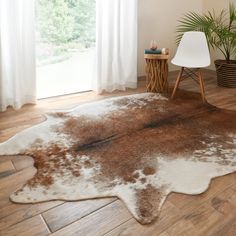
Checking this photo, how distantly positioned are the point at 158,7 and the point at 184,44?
3.56 feet

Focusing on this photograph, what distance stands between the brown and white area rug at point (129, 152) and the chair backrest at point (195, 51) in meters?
0.44

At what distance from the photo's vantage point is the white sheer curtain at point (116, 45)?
9.18 ft

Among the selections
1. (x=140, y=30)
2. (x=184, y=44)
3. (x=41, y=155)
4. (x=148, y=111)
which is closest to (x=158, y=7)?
(x=140, y=30)

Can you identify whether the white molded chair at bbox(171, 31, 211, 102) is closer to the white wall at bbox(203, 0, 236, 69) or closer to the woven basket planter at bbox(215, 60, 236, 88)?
the woven basket planter at bbox(215, 60, 236, 88)

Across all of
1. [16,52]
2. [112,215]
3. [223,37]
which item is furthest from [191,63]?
[112,215]

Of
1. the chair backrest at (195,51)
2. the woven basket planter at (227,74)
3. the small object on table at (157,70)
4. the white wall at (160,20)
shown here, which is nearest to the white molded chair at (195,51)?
the chair backrest at (195,51)

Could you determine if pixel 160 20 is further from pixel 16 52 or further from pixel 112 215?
pixel 112 215

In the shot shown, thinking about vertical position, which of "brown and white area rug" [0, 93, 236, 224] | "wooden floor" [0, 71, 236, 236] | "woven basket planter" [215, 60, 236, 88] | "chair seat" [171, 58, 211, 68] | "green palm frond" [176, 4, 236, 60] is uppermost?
"green palm frond" [176, 4, 236, 60]

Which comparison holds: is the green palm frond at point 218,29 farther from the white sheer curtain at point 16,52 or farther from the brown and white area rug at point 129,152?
the white sheer curtain at point 16,52

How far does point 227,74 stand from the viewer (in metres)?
3.22

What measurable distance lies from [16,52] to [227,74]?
2.43 meters

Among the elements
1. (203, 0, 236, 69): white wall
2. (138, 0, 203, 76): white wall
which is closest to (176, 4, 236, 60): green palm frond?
(203, 0, 236, 69): white wall

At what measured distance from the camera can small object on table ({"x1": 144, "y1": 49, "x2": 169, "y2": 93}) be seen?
2.82 m

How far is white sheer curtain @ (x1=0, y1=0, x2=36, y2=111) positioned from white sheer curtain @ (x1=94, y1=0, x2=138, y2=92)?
739mm
